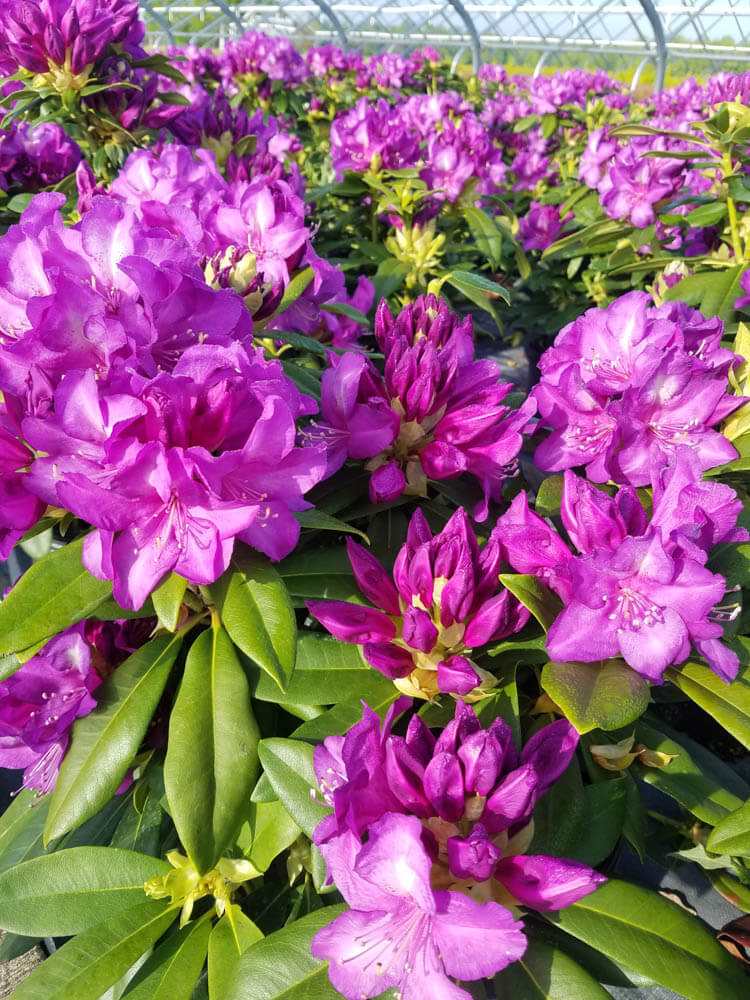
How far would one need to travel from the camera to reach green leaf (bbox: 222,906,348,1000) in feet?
2.26

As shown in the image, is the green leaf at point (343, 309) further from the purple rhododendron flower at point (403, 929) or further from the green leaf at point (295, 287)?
the purple rhododendron flower at point (403, 929)

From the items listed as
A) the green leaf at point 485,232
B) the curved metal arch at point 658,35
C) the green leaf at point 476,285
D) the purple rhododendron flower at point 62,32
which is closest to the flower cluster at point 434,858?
the green leaf at point 476,285

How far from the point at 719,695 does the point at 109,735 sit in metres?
0.65

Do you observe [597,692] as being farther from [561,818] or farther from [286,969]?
[286,969]

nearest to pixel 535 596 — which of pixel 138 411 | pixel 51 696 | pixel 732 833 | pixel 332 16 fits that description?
pixel 732 833

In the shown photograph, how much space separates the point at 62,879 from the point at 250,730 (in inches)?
12.8

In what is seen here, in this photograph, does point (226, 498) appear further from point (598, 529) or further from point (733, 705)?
point (733, 705)

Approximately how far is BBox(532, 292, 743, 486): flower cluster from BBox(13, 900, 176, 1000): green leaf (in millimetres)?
707

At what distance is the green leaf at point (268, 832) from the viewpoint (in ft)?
2.76

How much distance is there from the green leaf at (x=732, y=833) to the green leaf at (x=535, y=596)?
26 centimetres

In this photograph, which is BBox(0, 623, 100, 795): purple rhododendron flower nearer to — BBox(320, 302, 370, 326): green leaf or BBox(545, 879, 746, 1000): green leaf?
BBox(545, 879, 746, 1000): green leaf

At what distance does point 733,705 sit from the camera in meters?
0.78

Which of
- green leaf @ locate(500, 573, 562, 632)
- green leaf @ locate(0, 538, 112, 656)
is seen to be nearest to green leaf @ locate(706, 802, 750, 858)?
green leaf @ locate(500, 573, 562, 632)

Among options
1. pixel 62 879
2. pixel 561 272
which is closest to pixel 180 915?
pixel 62 879
